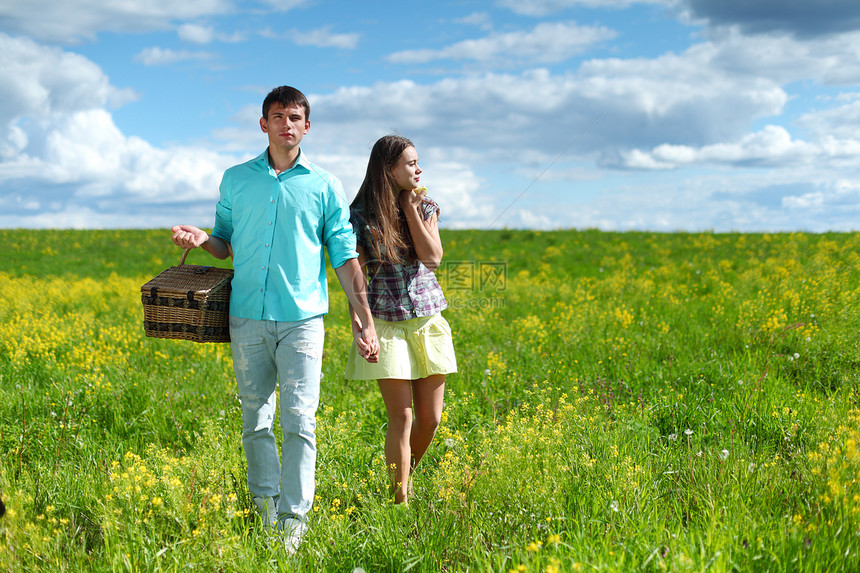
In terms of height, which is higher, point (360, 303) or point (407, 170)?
point (407, 170)

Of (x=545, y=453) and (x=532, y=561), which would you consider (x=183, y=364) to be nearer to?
(x=545, y=453)

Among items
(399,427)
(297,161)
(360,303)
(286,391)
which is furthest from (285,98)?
(399,427)

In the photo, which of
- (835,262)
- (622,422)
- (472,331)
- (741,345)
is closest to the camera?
(622,422)

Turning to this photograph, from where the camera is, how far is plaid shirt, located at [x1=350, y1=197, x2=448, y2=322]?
3227 mm

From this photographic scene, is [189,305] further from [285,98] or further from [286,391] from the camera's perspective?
[285,98]

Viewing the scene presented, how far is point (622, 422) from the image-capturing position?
395 cm

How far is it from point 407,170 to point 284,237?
763 millimetres

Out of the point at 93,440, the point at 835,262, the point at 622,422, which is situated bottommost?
the point at 93,440

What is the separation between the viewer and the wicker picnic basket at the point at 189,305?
9.87 feet

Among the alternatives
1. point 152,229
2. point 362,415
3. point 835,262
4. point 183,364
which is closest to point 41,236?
point 152,229

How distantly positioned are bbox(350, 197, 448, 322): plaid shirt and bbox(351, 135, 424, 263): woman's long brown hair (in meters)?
0.05

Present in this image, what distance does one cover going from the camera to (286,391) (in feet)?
9.82

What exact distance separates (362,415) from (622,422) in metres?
2.05

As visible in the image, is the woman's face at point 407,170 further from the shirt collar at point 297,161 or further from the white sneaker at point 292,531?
the white sneaker at point 292,531
